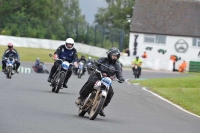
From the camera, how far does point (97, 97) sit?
14750 mm

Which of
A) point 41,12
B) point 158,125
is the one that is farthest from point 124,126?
point 41,12

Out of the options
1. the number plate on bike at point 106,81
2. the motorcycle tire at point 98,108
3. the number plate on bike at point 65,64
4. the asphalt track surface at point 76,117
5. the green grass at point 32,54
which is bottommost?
the green grass at point 32,54

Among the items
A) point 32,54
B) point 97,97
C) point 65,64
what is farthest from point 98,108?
point 32,54

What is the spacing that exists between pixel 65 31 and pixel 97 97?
6522cm

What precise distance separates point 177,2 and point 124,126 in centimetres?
6745

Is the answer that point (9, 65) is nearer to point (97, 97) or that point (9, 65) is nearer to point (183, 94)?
point (183, 94)

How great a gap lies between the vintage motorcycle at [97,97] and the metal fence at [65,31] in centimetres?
5967

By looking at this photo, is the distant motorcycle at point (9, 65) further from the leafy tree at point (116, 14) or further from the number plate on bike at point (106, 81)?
the leafy tree at point (116, 14)

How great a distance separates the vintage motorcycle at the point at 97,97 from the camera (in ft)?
47.2

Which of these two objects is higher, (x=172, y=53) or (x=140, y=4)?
(x=140, y=4)

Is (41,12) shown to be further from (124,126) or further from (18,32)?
(124,126)

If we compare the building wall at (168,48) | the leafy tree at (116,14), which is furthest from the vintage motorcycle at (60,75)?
the leafy tree at (116,14)

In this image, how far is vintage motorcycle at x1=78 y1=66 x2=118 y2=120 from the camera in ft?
47.2

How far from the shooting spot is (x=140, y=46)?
76.8 m
